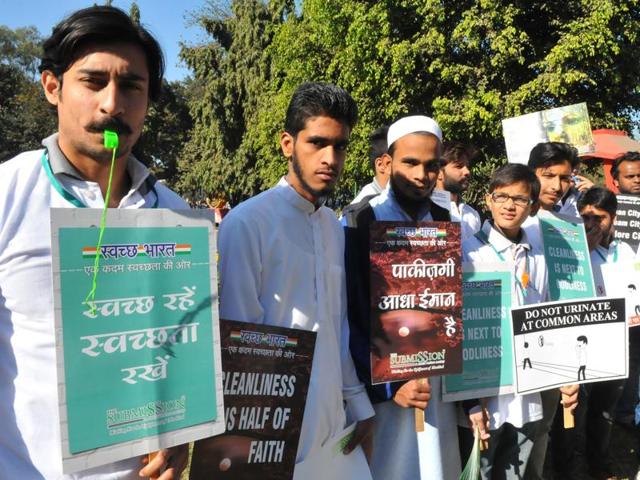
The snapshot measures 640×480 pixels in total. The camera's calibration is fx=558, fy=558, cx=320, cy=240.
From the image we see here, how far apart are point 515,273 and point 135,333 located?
2203 mm

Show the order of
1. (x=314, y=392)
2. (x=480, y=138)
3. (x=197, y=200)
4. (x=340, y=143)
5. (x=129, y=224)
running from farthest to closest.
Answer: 1. (x=197, y=200)
2. (x=480, y=138)
3. (x=340, y=143)
4. (x=314, y=392)
5. (x=129, y=224)

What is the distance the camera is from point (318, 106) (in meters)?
2.28

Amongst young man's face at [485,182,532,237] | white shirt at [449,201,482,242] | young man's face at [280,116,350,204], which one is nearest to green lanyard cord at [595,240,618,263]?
white shirt at [449,201,482,242]

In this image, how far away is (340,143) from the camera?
2.31m

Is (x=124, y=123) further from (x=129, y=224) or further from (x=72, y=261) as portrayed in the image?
(x=72, y=261)

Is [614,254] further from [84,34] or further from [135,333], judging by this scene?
[84,34]

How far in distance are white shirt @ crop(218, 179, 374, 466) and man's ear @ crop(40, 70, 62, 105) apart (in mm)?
737

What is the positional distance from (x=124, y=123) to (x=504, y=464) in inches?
104

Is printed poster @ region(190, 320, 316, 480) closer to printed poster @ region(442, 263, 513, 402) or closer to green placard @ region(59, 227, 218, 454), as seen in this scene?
green placard @ region(59, 227, 218, 454)

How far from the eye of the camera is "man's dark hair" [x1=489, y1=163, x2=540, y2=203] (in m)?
3.04

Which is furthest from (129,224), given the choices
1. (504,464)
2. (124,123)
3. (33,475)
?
(504,464)

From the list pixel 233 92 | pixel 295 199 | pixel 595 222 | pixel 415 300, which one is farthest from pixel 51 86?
pixel 233 92

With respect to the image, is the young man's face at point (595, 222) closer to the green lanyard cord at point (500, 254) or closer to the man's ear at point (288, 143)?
the green lanyard cord at point (500, 254)

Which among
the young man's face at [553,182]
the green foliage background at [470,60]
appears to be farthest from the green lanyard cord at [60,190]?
the green foliage background at [470,60]
